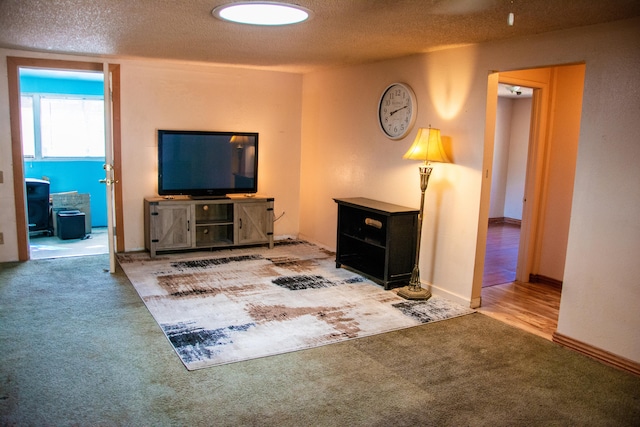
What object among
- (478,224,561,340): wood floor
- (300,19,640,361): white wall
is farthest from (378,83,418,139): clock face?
(478,224,561,340): wood floor

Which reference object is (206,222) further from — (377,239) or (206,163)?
(377,239)

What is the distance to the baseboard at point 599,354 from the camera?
306cm

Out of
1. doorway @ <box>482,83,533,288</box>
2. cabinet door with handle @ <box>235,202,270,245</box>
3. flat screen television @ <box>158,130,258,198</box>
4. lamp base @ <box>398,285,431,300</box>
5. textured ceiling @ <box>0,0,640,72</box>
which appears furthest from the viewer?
doorway @ <box>482,83,533,288</box>

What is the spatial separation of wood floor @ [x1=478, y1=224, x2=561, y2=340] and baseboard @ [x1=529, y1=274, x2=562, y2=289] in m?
0.03

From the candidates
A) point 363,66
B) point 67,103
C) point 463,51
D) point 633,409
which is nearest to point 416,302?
point 633,409

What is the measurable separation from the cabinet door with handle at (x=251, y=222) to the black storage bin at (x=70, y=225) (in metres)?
2.26

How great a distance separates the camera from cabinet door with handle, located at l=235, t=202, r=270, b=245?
5.86 metres

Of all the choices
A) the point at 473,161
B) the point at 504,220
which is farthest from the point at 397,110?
the point at 504,220

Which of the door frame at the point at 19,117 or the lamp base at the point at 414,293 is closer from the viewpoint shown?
the lamp base at the point at 414,293

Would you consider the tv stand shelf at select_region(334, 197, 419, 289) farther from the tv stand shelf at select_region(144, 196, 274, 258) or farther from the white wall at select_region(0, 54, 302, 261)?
the white wall at select_region(0, 54, 302, 261)

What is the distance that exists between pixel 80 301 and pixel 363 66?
3619 mm

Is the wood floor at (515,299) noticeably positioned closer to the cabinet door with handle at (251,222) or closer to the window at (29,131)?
the cabinet door with handle at (251,222)

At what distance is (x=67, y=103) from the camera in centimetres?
722

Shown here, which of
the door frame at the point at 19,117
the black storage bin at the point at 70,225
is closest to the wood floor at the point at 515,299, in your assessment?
the door frame at the point at 19,117
